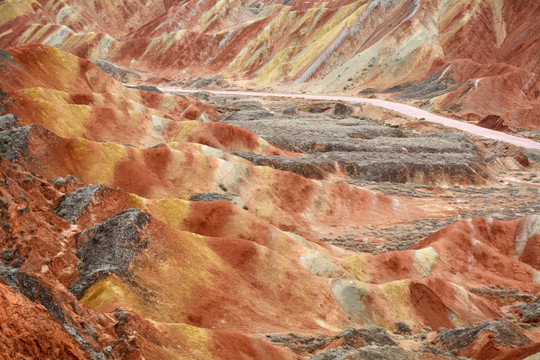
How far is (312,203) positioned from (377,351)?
2299 centimetres

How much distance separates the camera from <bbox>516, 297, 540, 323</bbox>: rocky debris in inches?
912

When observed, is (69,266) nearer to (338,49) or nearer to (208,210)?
(208,210)

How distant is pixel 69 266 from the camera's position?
17.4 meters

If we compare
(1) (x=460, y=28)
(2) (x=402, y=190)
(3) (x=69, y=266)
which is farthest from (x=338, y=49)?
(3) (x=69, y=266)

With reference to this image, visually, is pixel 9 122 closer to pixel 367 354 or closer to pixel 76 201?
pixel 76 201

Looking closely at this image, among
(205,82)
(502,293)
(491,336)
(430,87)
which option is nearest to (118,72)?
(205,82)

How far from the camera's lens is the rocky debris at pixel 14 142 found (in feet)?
85.4

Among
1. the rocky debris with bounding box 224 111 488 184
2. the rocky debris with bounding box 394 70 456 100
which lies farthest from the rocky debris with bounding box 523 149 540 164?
the rocky debris with bounding box 394 70 456 100

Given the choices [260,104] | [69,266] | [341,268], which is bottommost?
[260,104]

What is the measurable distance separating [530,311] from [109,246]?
17756 millimetres

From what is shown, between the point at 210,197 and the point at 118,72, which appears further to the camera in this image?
the point at 118,72

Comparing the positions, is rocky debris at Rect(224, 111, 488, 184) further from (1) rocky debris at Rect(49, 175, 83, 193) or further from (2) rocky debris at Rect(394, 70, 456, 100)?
(1) rocky debris at Rect(49, 175, 83, 193)

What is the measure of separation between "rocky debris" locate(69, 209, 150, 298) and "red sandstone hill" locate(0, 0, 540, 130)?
58364mm

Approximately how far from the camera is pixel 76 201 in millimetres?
21734
